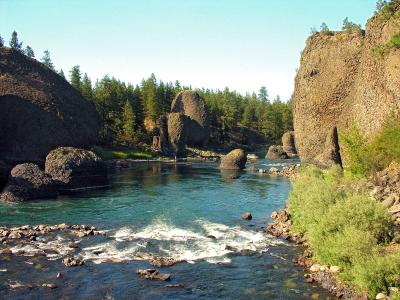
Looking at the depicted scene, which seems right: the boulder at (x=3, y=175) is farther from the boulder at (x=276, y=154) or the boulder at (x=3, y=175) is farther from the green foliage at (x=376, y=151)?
the boulder at (x=276, y=154)

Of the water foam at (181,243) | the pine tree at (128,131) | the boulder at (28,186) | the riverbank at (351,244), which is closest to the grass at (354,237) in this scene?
the riverbank at (351,244)

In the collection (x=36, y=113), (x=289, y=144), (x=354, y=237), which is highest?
(x=36, y=113)

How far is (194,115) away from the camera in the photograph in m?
137

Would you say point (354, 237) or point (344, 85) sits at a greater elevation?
point (344, 85)

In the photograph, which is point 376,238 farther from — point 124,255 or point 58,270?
point 58,270

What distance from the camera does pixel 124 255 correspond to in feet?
100

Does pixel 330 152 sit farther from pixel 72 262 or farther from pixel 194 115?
pixel 194 115

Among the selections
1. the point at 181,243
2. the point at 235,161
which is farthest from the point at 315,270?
the point at 235,161

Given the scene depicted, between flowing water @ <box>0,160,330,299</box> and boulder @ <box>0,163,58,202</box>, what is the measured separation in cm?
282

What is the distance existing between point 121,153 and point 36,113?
31502mm

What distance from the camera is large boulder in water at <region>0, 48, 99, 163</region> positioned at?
76.3 metres

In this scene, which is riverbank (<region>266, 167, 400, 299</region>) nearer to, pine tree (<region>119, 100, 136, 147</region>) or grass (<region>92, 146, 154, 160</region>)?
grass (<region>92, 146, 154, 160</region>)

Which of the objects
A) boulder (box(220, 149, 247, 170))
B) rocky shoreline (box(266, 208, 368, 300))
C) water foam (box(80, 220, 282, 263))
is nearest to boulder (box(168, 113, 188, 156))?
boulder (box(220, 149, 247, 170))

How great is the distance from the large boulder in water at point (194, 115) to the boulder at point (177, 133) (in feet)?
16.6
